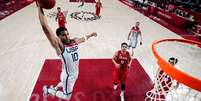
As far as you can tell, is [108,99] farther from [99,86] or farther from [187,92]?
[187,92]

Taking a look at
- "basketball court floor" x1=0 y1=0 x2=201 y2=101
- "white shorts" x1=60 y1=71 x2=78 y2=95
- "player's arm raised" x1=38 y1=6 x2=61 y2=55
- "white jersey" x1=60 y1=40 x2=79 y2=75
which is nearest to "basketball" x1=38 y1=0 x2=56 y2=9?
"player's arm raised" x1=38 y1=6 x2=61 y2=55

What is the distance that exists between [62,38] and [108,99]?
7.37ft

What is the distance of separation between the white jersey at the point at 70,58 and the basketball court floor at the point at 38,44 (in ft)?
5.61

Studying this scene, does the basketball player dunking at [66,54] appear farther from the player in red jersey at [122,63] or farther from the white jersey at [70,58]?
the player in red jersey at [122,63]

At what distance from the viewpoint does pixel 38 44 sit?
10.0 metres

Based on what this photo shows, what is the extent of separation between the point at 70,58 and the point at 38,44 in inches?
214

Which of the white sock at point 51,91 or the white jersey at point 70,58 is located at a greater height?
the white jersey at point 70,58

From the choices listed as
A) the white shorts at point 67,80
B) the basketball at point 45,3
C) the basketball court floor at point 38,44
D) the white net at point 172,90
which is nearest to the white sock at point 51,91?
the white shorts at point 67,80

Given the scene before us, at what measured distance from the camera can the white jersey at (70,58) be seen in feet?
16.2

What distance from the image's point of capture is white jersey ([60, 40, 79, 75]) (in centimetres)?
495

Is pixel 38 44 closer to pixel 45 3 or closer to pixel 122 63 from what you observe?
pixel 122 63

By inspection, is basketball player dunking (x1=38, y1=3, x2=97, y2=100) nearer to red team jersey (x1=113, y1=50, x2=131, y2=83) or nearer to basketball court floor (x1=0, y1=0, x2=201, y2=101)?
red team jersey (x1=113, y1=50, x2=131, y2=83)

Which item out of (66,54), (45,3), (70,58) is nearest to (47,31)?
(45,3)

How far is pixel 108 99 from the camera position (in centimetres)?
612
